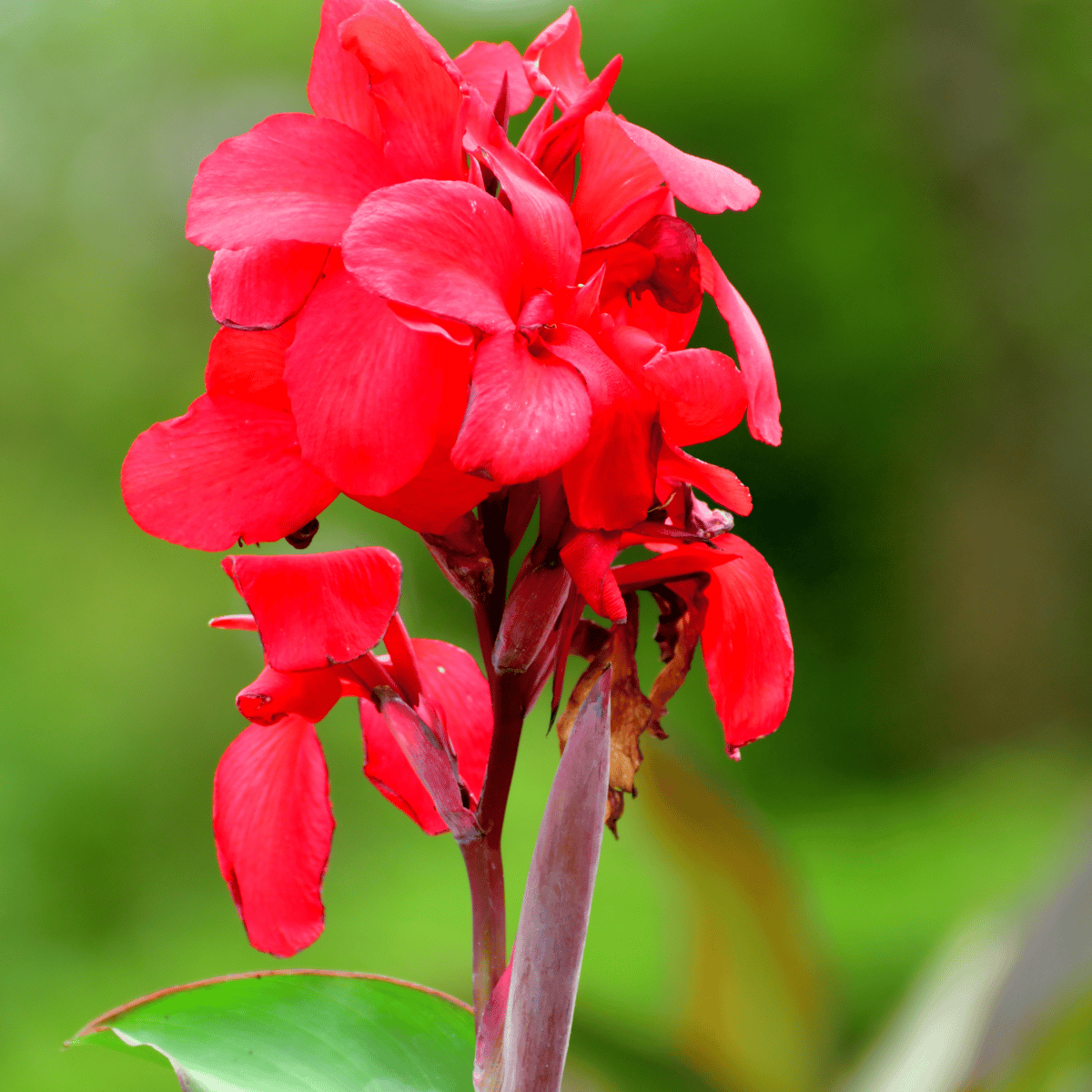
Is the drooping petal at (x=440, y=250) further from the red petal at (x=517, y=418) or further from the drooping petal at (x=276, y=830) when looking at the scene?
the drooping petal at (x=276, y=830)

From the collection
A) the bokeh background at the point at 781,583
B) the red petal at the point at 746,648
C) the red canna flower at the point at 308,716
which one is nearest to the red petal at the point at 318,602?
the red canna flower at the point at 308,716

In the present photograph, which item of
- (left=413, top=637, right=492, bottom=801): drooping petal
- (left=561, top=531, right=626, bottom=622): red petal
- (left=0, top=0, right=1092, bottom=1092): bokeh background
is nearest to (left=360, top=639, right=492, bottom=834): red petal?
(left=413, top=637, right=492, bottom=801): drooping petal

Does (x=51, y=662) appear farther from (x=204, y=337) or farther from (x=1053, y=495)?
(x=1053, y=495)

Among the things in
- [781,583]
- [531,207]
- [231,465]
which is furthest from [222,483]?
[781,583]

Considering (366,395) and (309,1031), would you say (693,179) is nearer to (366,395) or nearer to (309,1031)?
(366,395)

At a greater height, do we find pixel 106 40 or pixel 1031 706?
pixel 106 40

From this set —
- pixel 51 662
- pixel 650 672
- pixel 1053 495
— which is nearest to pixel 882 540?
pixel 1053 495
